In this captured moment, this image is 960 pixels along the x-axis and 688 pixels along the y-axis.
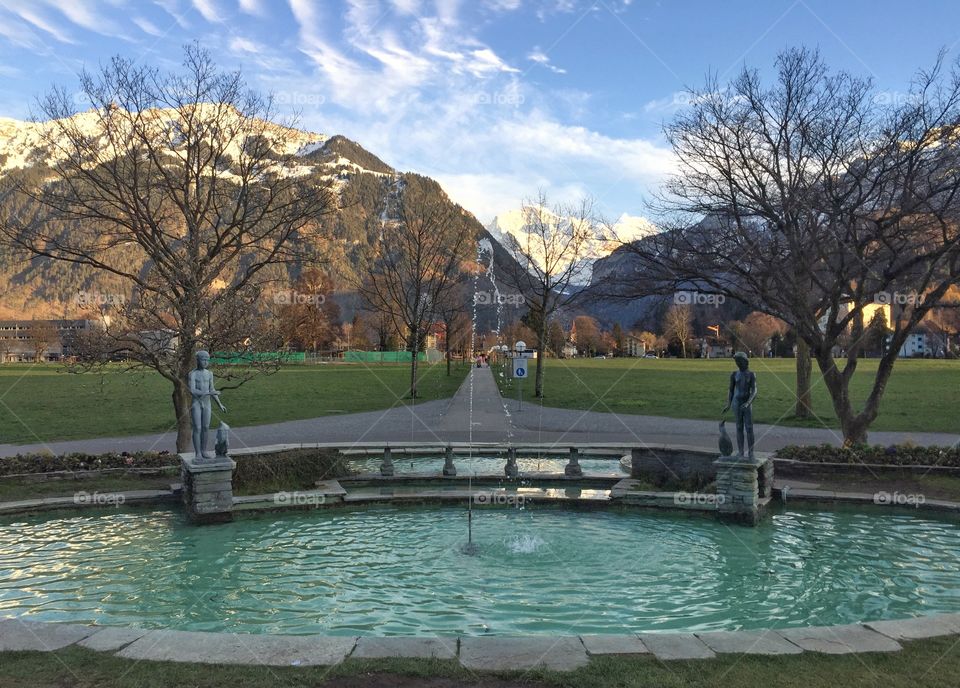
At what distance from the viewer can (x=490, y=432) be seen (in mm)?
22219

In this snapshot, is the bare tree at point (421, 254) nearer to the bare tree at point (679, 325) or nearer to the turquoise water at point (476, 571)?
the turquoise water at point (476, 571)

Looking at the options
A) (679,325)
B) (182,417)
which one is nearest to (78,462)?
(182,417)

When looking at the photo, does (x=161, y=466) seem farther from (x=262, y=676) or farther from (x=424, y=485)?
(x=262, y=676)

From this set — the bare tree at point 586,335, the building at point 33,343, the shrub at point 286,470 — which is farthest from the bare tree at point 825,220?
the bare tree at point 586,335

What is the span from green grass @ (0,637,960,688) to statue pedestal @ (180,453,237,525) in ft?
19.9

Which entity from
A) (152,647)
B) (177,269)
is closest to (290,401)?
(177,269)

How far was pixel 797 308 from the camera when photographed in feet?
53.4

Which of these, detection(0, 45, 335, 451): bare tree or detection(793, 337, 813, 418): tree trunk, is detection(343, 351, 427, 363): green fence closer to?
detection(793, 337, 813, 418): tree trunk

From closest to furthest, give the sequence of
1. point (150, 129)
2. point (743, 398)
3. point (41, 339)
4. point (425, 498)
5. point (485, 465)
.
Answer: point (743, 398)
point (425, 498)
point (150, 129)
point (485, 465)
point (41, 339)

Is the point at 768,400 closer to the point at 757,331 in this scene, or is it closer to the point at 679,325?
the point at 679,325

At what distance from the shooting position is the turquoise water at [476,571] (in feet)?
24.1

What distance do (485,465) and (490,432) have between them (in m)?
5.29

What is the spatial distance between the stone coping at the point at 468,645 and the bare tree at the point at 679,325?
115 metres

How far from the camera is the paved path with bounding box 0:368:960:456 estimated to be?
19812mm
